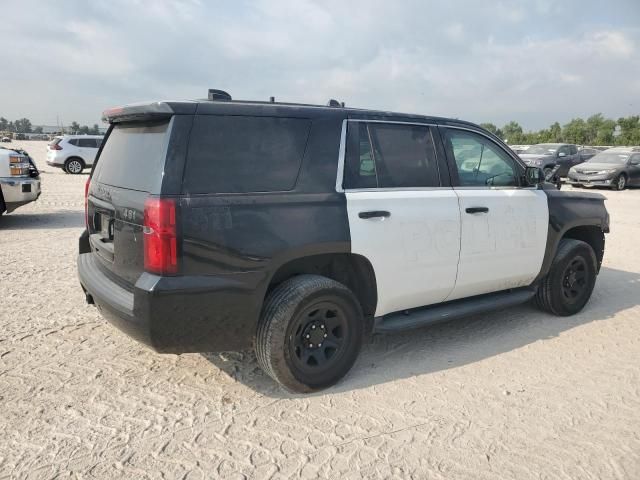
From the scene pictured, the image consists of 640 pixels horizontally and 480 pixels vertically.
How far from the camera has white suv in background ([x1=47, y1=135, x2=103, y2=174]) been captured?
22.0 m

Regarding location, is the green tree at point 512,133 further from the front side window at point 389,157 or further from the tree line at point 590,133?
the front side window at point 389,157

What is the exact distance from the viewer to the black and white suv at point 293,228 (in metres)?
2.99

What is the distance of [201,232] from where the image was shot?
2.95 metres

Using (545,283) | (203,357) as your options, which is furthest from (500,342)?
(203,357)

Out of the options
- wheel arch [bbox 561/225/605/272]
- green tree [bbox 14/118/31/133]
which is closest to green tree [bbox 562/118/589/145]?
wheel arch [bbox 561/225/605/272]

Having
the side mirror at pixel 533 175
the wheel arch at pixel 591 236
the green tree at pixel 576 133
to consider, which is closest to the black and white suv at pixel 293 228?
the side mirror at pixel 533 175

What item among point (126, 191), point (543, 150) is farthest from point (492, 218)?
point (543, 150)

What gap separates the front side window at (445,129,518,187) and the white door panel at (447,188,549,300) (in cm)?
11

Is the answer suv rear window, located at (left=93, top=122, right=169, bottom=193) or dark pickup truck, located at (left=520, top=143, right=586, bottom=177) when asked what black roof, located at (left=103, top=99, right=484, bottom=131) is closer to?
suv rear window, located at (left=93, top=122, right=169, bottom=193)

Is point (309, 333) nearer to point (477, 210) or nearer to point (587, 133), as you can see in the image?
point (477, 210)

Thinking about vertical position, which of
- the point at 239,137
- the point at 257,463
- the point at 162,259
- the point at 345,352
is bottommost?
the point at 257,463

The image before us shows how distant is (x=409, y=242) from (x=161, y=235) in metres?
1.72

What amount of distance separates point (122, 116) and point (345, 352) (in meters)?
2.16

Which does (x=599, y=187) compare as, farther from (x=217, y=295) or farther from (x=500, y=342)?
(x=217, y=295)
